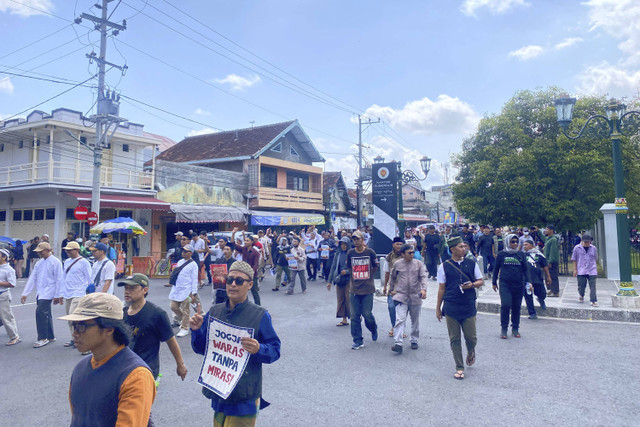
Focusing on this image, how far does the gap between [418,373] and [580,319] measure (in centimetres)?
514

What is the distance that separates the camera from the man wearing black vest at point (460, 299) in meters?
5.36

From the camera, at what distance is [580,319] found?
8.50 m

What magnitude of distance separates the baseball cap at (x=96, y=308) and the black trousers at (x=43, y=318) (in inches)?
221

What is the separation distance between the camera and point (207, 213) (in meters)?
23.1

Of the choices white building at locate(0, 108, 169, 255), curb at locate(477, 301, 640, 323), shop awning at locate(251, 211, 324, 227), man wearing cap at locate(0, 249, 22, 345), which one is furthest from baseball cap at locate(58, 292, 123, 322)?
shop awning at locate(251, 211, 324, 227)

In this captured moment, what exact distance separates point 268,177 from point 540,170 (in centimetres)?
1901

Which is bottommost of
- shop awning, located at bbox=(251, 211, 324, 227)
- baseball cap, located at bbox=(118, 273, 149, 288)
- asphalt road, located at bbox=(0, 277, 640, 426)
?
asphalt road, located at bbox=(0, 277, 640, 426)

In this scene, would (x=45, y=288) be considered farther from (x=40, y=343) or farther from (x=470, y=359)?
(x=470, y=359)

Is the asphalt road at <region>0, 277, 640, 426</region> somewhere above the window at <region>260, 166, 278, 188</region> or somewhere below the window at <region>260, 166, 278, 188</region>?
below

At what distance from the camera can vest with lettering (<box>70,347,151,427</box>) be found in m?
1.96

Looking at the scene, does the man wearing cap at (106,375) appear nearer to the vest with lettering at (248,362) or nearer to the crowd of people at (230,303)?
the crowd of people at (230,303)

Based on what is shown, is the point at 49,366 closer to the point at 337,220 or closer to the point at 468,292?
the point at 468,292

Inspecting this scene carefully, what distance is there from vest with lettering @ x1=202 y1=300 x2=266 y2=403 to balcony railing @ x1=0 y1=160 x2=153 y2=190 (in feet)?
61.9

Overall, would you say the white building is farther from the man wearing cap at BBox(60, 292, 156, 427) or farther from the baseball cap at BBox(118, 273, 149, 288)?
the man wearing cap at BBox(60, 292, 156, 427)
